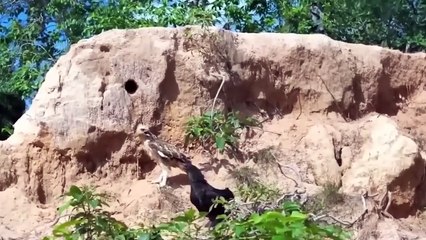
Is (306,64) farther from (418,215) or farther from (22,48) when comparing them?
(22,48)

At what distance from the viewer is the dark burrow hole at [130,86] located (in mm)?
9039

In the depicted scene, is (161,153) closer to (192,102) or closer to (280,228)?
(192,102)

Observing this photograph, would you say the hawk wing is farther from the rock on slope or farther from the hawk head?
the rock on slope

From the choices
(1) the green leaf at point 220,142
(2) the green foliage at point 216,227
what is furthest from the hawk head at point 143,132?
(2) the green foliage at point 216,227

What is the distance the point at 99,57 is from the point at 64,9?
216 inches

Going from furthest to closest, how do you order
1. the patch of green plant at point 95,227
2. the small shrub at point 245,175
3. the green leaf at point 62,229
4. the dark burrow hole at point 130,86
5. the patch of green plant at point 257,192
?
the dark burrow hole at point 130,86
the small shrub at point 245,175
the patch of green plant at point 257,192
the patch of green plant at point 95,227
the green leaf at point 62,229

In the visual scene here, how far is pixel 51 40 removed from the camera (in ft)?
47.5

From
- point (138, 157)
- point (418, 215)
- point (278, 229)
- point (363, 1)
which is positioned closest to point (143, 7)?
point (363, 1)

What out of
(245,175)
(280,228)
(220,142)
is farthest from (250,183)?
(280,228)

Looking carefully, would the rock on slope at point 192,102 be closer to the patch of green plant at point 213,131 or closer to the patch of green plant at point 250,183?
the patch of green plant at point 213,131

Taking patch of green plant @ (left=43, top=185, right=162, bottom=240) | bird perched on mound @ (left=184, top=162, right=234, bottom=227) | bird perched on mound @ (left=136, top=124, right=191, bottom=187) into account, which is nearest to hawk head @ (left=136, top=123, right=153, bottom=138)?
bird perched on mound @ (left=136, top=124, right=191, bottom=187)

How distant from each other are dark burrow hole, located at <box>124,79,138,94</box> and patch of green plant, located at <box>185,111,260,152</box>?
66cm

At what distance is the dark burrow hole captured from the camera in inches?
356

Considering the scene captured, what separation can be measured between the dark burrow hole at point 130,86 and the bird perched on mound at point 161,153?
17.6 inches
